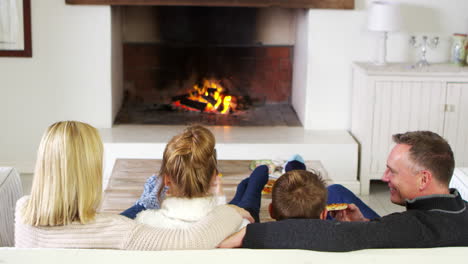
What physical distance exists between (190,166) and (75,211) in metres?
0.41

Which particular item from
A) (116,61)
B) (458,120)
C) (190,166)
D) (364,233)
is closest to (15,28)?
(116,61)

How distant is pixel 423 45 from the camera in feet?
14.8

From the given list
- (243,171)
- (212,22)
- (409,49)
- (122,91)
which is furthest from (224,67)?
(243,171)

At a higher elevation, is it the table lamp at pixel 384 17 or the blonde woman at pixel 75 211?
the table lamp at pixel 384 17

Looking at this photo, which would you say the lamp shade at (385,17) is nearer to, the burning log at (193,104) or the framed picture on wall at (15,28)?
the burning log at (193,104)

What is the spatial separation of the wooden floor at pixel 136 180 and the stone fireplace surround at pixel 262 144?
2.94ft

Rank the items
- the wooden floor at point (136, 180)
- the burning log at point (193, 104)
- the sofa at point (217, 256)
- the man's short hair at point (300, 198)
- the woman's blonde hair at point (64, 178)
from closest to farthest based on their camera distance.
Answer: the sofa at point (217, 256) < the woman's blonde hair at point (64, 178) < the man's short hair at point (300, 198) < the wooden floor at point (136, 180) < the burning log at point (193, 104)

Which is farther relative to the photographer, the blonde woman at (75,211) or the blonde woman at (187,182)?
the blonde woman at (187,182)

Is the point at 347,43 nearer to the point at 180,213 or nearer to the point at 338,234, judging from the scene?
the point at 180,213

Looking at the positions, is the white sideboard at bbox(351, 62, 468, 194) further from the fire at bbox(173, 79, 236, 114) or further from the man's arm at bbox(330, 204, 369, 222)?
the man's arm at bbox(330, 204, 369, 222)

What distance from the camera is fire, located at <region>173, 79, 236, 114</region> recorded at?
5008 mm

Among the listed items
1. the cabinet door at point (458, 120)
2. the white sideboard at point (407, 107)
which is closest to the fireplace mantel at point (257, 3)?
the white sideboard at point (407, 107)

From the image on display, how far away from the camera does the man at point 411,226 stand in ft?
5.95

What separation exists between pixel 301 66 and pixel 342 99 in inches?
15.8
